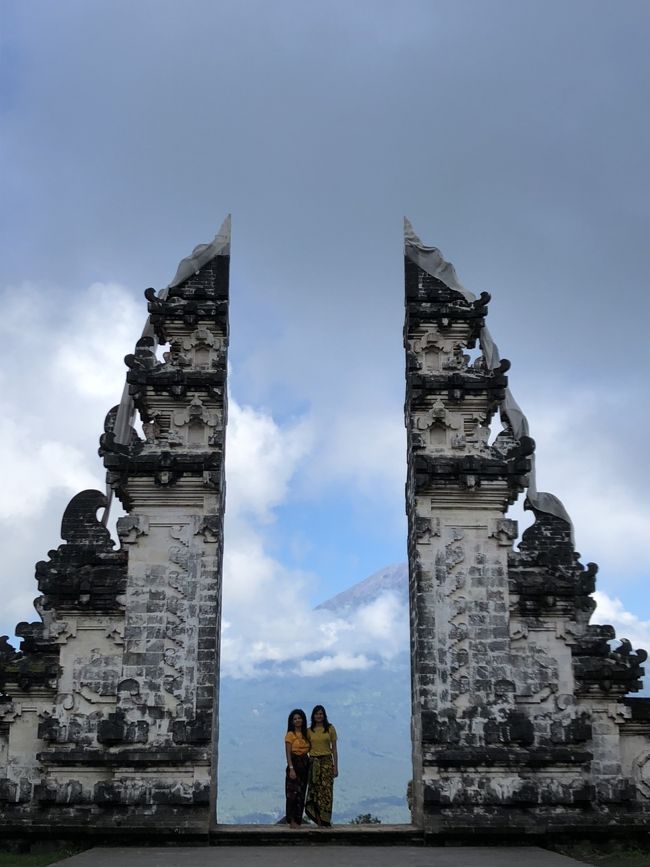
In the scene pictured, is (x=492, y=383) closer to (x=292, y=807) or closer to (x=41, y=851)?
(x=292, y=807)

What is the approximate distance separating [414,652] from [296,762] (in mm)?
2368

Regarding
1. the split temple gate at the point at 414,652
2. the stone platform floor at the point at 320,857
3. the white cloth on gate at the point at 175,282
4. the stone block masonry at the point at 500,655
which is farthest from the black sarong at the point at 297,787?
the white cloth on gate at the point at 175,282

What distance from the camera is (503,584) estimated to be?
1404 cm

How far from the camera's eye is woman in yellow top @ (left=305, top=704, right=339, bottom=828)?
13.3 m

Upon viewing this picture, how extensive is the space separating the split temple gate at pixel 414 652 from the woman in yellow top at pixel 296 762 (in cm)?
111

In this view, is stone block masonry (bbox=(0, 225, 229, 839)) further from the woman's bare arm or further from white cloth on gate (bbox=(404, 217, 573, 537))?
white cloth on gate (bbox=(404, 217, 573, 537))

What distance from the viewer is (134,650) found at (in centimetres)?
1361

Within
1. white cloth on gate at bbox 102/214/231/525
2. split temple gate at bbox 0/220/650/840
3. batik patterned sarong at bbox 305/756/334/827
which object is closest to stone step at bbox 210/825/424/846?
split temple gate at bbox 0/220/650/840

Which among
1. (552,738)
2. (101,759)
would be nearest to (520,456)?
(552,738)

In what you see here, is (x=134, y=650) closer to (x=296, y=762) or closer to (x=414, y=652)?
(x=296, y=762)

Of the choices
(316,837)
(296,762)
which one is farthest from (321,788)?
(316,837)

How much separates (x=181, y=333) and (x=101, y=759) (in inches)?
276

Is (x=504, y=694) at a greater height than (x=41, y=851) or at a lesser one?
greater

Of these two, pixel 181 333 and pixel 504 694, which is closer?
pixel 504 694
